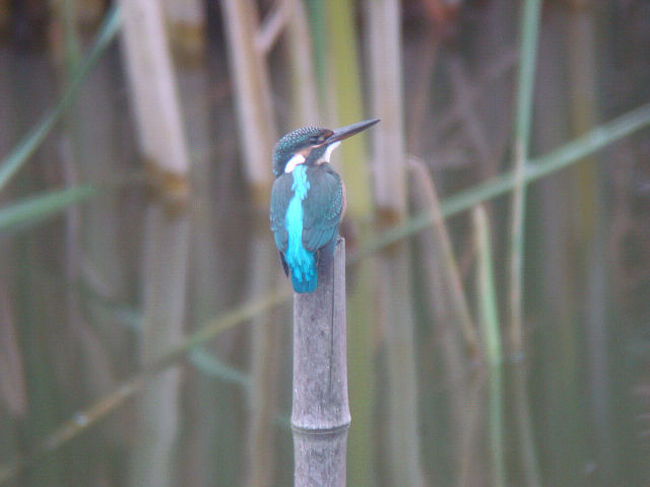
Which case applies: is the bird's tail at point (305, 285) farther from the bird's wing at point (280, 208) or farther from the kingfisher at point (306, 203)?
the bird's wing at point (280, 208)

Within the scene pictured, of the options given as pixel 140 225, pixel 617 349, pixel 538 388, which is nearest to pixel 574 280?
pixel 617 349

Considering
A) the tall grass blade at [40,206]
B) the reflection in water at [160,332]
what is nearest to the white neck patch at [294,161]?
the reflection in water at [160,332]

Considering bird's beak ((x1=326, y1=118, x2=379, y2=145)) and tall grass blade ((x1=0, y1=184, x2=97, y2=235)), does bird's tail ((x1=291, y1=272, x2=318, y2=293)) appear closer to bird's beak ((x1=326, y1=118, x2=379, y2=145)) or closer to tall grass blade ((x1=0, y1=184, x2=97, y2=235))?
bird's beak ((x1=326, y1=118, x2=379, y2=145))

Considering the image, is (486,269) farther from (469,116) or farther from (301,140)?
(469,116)

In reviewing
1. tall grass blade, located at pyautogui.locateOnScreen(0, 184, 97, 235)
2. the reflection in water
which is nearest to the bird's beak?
the reflection in water

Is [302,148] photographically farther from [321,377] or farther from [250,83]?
[250,83]

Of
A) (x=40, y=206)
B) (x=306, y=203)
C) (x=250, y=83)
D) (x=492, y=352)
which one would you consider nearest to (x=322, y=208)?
(x=306, y=203)
